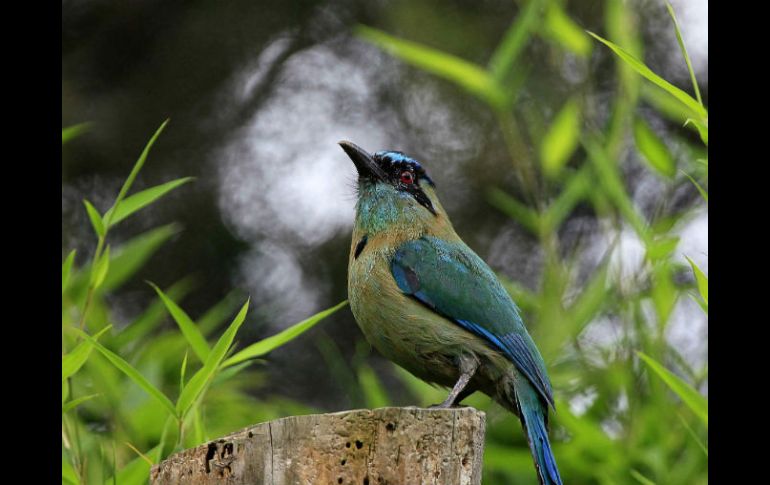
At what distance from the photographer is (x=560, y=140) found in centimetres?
511

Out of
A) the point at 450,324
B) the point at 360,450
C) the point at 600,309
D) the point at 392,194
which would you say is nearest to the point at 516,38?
the point at 392,194

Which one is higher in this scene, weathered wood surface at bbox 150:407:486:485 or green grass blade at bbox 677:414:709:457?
weathered wood surface at bbox 150:407:486:485

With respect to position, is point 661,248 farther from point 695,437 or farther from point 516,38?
point 516,38

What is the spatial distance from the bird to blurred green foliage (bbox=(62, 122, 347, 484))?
27 cm

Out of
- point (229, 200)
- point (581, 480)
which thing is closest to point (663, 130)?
point (229, 200)

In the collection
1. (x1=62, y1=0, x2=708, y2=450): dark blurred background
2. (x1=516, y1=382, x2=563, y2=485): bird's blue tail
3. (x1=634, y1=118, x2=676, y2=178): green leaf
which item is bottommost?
(x1=62, y1=0, x2=708, y2=450): dark blurred background

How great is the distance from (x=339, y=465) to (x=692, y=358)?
3.21 meters

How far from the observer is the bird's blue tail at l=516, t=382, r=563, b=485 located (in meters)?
3.76

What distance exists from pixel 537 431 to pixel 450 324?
488mm

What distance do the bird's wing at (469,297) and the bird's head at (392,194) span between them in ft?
0.68

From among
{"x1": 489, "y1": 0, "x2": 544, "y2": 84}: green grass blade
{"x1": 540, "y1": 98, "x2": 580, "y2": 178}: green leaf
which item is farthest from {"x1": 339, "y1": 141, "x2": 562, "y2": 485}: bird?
{"x1": 489, "y1": 0, "x2": 544, "y2": 84}: green grass blade

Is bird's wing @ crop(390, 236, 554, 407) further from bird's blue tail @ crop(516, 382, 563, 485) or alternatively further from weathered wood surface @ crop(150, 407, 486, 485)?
weathered wood surface @ crop(150, 407, 486, 485)

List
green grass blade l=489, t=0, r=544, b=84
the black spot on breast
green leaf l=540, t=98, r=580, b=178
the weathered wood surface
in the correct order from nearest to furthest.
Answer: the weathered wood surface → the black spot on breast → green grass blade l=489, t=0, r=544, b=84 → green leaf l=540, t=98, r=580, b=178

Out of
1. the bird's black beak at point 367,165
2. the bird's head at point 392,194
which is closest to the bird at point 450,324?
the bird's head at point 392,194
